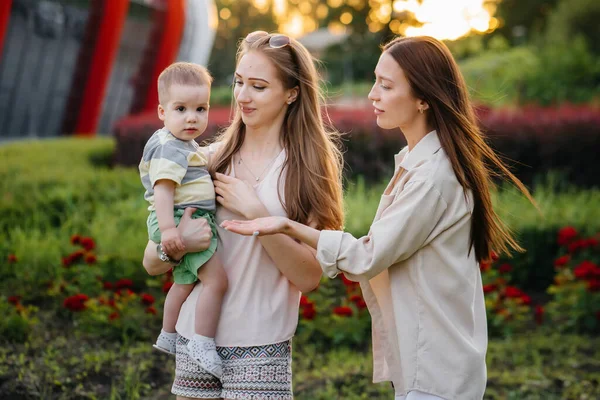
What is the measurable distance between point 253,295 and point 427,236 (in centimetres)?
63

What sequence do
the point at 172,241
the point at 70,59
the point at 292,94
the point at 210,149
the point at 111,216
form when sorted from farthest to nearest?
the point at 70,59, the point at 111,216, the point at 210,149, the point at 292,94, the point at 172,241

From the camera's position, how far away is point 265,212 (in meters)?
2.64

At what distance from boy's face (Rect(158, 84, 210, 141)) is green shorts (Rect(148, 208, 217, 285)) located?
0.27 meters

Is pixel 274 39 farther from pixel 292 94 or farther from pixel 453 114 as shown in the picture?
pixel 453 114

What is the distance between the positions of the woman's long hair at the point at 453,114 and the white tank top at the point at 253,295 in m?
0.58

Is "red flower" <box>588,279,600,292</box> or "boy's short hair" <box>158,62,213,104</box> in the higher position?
"boy's short hair" <box>158,62,213,104</box>

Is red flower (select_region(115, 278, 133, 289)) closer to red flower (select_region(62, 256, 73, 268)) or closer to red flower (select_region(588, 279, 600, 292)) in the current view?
red flower (select_region(62, 256, 73, 268))

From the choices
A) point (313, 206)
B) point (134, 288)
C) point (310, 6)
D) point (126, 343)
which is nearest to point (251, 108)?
point (313, 206)

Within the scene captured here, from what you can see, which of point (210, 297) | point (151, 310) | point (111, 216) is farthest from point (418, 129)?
point (111, 216)

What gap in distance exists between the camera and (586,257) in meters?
6.36

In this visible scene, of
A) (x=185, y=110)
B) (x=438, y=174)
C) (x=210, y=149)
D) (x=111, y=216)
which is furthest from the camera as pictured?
(x=111, y=216)

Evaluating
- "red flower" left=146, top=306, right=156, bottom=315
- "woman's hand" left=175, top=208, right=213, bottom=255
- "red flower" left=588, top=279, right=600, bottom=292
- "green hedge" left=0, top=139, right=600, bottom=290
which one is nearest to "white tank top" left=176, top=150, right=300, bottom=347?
"woman's hand" left=175, top=208, right=213, bottom=255

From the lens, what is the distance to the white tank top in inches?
104

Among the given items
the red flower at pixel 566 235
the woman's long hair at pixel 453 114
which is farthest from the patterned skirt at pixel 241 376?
the red flower at pixel 566 235
